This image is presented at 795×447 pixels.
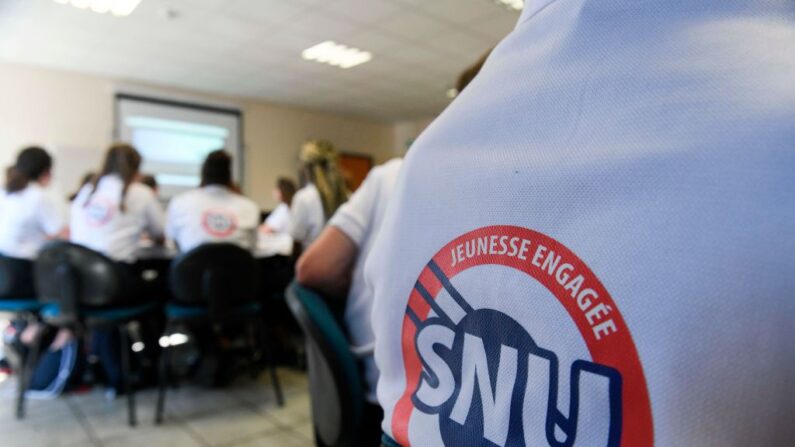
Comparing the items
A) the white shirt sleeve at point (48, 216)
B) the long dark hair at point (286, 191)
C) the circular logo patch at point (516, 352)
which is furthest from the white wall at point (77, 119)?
the circular logo patch at point (516, 352)

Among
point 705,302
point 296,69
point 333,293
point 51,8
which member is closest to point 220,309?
point 333,293

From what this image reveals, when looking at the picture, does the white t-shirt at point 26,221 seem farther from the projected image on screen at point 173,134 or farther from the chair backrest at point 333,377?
the projected image on screen at point 173,134

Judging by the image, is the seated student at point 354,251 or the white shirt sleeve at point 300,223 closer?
the seated student at point 354,251

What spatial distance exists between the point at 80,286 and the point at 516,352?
223cm

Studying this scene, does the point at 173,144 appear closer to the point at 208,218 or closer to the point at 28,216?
the point at 28,216

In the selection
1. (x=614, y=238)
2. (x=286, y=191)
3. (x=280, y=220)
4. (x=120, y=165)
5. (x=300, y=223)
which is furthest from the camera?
(x=286, y=191)

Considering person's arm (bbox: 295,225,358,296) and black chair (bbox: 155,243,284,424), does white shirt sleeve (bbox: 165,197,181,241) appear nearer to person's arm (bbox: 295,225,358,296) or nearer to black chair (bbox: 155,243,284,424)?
black chair (bbox: 155,243,284,424)

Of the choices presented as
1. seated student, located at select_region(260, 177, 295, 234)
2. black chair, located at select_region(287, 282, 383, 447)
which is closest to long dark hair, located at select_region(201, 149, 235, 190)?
seated student, located at select_region(260, 177, 295, 234)

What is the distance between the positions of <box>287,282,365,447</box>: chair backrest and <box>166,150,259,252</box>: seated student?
156cm

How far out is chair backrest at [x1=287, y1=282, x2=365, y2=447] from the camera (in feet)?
3.22

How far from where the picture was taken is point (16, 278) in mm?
2311

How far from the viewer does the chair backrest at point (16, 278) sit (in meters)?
2.28

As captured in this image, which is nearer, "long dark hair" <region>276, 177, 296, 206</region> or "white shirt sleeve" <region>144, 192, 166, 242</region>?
"white shirt sleeve" <region>144, 192, 166, 242</region>

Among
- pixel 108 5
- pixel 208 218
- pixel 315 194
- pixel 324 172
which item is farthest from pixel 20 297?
pixel 108 5
